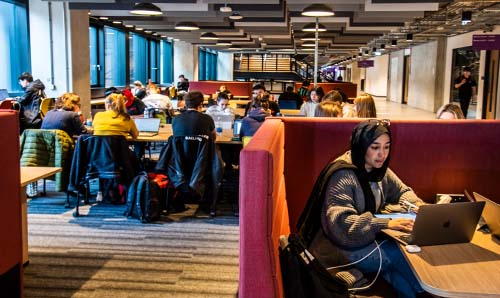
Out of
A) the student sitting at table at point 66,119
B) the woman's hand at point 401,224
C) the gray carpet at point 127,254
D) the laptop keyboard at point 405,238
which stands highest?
the student sitting at table at point 66,119

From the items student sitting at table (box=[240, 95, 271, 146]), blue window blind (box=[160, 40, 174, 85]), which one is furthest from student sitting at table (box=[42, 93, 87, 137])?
blue window blind (box=[160, 40, 174, 85])

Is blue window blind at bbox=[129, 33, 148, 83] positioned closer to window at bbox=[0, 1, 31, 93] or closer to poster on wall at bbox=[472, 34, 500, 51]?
window at bbox=[0, 1, 31, 93]

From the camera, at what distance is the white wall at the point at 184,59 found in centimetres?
2391

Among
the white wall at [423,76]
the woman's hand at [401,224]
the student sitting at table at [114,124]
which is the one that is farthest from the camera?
the white wall at [423,76]

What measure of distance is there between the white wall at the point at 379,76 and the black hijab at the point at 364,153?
35.6 m

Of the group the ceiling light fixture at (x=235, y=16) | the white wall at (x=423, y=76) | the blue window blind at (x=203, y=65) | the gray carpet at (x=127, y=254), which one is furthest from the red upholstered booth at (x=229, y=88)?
the blue window blind at (x=203, y=65)

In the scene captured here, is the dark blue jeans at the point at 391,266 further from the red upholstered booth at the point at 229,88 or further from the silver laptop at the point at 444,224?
the red upholstered booth at the point at 229,88

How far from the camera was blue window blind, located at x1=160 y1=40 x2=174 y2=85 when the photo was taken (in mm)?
23378

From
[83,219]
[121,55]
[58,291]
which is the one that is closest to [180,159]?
[83,219]

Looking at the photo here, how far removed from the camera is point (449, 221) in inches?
94.3

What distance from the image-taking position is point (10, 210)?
311 cm

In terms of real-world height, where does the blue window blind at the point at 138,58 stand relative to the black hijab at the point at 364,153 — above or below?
above

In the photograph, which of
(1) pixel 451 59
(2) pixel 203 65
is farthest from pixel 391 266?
(2) pixel 203 65

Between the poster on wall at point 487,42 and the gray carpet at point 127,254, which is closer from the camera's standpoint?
the gray carpet at point 127,254
